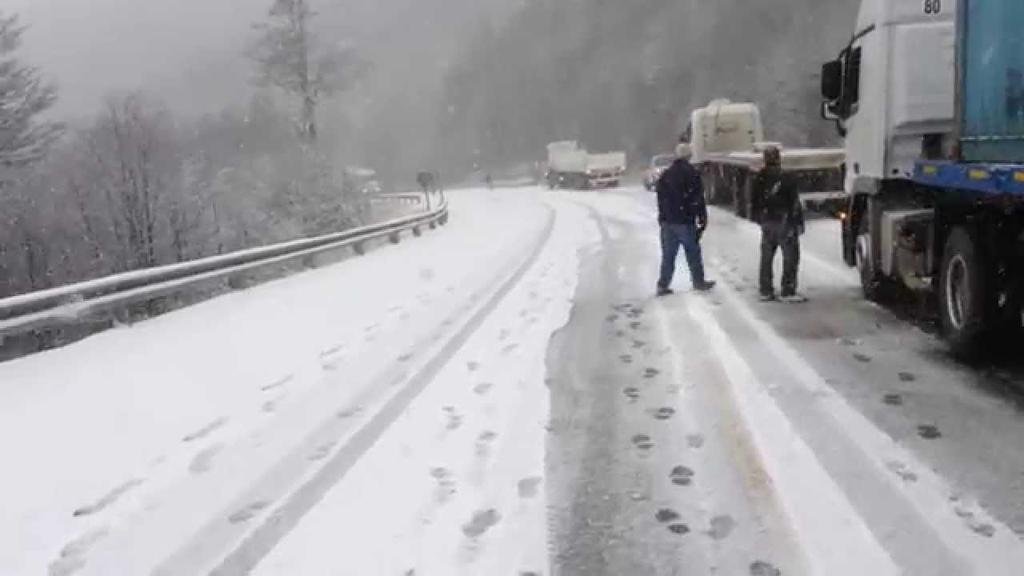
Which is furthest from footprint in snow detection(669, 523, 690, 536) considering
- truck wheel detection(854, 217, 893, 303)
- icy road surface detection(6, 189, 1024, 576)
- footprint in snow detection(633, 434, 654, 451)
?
truck wheel detection(854, 217, 893, 303)

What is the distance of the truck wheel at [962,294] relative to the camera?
7.01m

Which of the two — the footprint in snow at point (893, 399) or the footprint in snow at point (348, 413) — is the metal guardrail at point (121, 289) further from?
the footprint in snow at point (893, 399)

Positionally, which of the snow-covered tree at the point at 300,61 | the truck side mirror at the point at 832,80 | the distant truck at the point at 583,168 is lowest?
the distant truck at the point at 583,168

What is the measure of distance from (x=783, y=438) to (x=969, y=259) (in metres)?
2.85

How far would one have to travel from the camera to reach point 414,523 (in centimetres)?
442

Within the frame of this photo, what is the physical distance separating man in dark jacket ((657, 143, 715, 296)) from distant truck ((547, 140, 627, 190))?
1656 inches

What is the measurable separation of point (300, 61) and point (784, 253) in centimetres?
3942

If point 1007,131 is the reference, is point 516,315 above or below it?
below

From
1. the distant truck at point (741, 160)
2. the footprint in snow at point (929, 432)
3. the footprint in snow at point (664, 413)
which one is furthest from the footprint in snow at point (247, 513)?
the distant truck at point (741, 160)

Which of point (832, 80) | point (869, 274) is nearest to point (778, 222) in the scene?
point (869, 274)

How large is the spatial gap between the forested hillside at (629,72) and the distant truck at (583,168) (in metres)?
8.69

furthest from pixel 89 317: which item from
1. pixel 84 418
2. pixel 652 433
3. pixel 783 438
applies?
pixel 783 438

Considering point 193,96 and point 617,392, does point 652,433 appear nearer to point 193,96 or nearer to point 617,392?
point 617,392

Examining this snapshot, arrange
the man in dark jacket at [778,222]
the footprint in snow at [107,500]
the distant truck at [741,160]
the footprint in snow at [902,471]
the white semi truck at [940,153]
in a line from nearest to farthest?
the footprint in snow at [902,471], the footprint in snow at [107,500], the white semi truck at [940,153], the man in dark jacket at [778,222], the distant truck at [741,160]
